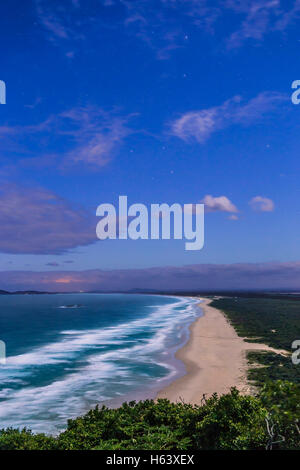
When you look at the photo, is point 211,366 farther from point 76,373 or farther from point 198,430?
point 198,430

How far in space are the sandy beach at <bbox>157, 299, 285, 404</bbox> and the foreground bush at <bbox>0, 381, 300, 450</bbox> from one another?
Answer: 4351 millimetres

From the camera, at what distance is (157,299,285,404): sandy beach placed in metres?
22.6

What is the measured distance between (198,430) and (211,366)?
64.8 feet

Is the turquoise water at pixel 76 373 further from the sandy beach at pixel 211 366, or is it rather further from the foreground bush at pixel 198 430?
the foreground bush at pixel 198 430

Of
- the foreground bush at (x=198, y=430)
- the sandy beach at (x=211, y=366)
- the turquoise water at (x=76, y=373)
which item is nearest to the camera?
the foreground bush at (x=198, y=430)

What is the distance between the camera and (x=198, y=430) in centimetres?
1094

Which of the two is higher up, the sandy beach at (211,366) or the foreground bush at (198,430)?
the foreground bush at (198,430)

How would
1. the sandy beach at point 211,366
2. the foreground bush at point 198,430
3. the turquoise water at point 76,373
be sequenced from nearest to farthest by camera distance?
the foreground bush at point 198,430 → the turquoise water at point 76,373 → the sandy beach at point 211,366

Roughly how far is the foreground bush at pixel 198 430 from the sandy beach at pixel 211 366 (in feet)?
14.3

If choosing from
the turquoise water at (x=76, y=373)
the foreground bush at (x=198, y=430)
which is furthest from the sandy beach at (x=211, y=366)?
the foreground bush at (x=198, y=430)

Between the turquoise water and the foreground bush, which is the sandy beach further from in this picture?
the foreground bush

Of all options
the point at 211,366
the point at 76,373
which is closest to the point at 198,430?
the point at 211,366

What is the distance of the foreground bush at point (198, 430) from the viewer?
9.92 metres

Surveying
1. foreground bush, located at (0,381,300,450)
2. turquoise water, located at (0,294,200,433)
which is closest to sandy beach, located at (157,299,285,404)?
turquoise water, located at (0,294,200,433)
